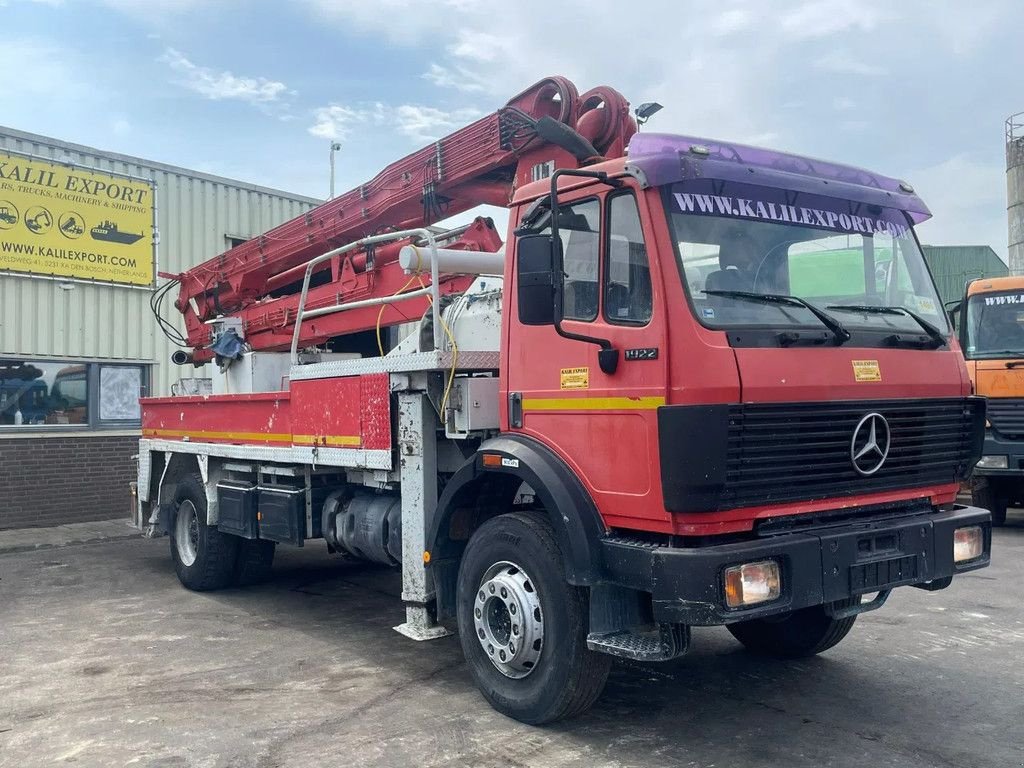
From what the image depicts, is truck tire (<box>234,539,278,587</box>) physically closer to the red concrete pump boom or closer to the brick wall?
the red concrete pump boom

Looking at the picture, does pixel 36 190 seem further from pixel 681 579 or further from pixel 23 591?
pixel 681 579

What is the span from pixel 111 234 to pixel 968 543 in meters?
12.1

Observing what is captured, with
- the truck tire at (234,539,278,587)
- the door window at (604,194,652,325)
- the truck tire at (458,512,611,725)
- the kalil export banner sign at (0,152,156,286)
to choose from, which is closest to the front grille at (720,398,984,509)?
the door window at (604,194,652,325)

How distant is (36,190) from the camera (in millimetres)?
12328

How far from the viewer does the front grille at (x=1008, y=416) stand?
1033cm

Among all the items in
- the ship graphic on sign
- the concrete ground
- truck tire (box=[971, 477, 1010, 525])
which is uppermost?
the ship graphic on sign

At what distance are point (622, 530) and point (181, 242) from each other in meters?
11.4

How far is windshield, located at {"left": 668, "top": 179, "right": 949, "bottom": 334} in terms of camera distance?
412 cm

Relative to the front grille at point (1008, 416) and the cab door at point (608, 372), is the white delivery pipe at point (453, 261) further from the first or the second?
the front grille at point (1008, 416)

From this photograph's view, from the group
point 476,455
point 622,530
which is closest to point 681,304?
point 622,530

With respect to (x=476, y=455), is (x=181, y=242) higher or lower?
higher

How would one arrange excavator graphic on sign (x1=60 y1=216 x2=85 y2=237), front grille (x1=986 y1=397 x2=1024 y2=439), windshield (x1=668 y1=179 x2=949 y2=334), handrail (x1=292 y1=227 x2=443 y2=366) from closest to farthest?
1. windshield (x1=668 y1=179 x2=949 y2=334)
2. handrail (x1=292 y1=227 x2=443 y2=366)
3. front grille (x1=986 y1=397 x2=1024 y2=439)
4. excavator graphic on sign (x1=60 y1=216 x2=85 y2=237)

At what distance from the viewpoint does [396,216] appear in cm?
746

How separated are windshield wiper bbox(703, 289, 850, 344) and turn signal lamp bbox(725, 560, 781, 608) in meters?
1.08
